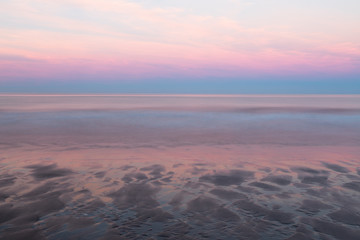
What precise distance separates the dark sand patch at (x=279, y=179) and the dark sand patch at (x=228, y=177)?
38 cm

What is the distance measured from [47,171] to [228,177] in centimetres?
389

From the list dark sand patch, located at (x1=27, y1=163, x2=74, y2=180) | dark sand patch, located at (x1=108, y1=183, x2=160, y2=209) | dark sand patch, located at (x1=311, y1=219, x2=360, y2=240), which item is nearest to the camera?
dark sand patch, located at (x1=311, y1=219, x2=360, y2=240)

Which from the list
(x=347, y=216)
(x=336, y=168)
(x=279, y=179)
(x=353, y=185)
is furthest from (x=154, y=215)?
(x=336, y=168)

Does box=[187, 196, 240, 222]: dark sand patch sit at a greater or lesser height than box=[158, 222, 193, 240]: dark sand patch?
greater

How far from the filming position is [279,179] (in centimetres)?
588

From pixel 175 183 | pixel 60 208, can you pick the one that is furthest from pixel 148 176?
pixel 60 208

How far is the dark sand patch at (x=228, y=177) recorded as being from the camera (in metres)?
5.65

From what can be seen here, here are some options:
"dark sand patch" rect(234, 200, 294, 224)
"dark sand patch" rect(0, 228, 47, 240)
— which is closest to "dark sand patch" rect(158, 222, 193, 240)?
"dark sand patch" rect(234, 200, 294, 224)

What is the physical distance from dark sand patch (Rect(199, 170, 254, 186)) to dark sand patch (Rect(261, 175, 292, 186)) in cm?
38

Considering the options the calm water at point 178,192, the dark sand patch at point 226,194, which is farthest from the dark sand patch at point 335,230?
the dark sand patch at point 226,194

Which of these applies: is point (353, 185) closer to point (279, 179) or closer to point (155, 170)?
point (279, 179)

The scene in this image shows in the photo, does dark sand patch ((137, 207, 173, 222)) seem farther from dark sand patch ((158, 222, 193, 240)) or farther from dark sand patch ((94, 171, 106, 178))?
dark sand patch ((94, 171, 106, 178))

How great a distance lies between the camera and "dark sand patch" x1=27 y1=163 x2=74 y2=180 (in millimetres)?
5930

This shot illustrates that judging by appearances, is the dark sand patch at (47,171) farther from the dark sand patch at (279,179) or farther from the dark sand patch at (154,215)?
the dark sand patch at (279,179)
